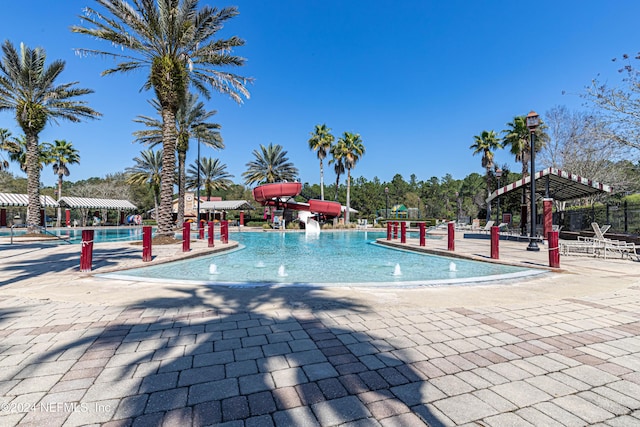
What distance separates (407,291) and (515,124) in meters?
31.8

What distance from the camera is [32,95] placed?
18.8m

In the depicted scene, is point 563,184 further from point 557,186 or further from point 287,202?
point 287,202

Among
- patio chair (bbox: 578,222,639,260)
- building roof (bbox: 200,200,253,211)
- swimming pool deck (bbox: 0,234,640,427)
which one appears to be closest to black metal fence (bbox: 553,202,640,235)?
patio chair (bbox: 578,222,639,260)

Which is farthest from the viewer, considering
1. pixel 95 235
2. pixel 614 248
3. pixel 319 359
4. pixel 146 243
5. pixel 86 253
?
pixel 95 235

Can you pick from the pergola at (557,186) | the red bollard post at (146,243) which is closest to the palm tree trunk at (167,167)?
the red bollard post at (146,243)

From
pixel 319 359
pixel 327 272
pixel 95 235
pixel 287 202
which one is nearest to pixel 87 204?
pixel 95 235

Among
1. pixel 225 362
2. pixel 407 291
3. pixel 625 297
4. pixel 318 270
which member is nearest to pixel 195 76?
pixel 318 270

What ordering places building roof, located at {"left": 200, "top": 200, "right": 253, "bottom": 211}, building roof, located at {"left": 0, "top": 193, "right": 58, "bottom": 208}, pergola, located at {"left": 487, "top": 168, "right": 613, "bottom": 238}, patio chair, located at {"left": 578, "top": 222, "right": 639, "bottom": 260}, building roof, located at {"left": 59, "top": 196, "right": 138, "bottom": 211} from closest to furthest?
patio chair, located at {"left": 578, "top": 222, "right": 639, "bottom": 260} < pergola, located at {"left": 487, "top": 168, "right": 613, "bottom": 238} < building roof, located at {"left": 0, "top": 193, "right": 58, "bottom": 208} < building roof, located at {"left": 59, "top": 196, "right": 138, "bottom": 211} < building roof, located at {"left": 200, "top": 200, "right": 253, "bottom": 211}

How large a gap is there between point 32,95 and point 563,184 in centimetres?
3069

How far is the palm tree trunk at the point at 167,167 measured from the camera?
1537 cm

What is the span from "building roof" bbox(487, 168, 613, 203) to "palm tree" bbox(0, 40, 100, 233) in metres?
26.0

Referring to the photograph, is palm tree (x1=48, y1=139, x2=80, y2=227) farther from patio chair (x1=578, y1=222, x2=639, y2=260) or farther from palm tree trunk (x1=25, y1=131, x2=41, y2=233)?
patio chair (x1=578, y1=222, x2=639, y2=260)

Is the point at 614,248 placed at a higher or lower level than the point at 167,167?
lower

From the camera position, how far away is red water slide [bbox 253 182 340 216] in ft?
93.1
